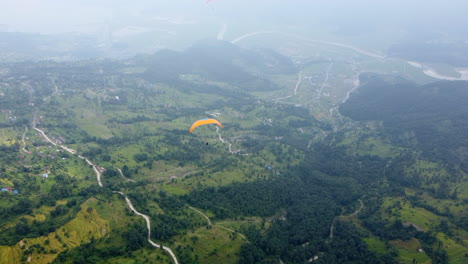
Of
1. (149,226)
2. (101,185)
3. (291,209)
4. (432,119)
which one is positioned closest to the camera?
(149,226)

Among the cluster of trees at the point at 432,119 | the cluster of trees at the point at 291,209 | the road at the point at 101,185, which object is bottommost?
the cluster of trees at the point at 291,209

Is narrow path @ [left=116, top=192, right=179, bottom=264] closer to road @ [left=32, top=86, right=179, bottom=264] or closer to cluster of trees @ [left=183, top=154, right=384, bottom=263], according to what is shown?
road @ [left=32, top=86, right=179, bottom=264]

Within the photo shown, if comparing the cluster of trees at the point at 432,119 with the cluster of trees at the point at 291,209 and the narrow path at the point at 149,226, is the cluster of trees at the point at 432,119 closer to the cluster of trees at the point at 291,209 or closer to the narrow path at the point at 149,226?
the cluster of trees at the point at 291,209

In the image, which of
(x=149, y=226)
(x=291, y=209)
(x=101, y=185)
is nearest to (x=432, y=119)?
(x=291, y=209)

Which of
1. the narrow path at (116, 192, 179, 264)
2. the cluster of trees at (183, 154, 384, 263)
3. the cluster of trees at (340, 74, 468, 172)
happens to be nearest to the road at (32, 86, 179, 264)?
the narrow path at (116, 192, 179, 264)

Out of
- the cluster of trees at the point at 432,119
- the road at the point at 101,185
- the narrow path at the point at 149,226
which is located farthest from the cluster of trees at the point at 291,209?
the cluster of trees at the point at 432,119

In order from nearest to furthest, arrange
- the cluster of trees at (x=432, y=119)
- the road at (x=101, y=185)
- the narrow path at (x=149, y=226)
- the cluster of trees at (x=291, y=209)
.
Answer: the narrow path at (x=149, y=226), the road at (x=101, y=185), the cluster of trees at (x=291, y=209), the cluster of trees at (x=432, y=119)

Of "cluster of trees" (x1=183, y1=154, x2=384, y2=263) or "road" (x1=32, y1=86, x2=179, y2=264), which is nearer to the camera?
"road" (x1=32, y1=86, x2=179, y2=264)

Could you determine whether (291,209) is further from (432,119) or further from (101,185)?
(432,119)

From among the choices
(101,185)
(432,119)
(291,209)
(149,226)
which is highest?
(432,119)

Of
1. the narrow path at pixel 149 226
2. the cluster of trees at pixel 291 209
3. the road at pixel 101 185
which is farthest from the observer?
the cluster of trees at pixel 291 209

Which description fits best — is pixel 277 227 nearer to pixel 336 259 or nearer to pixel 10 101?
pixel 336 259
